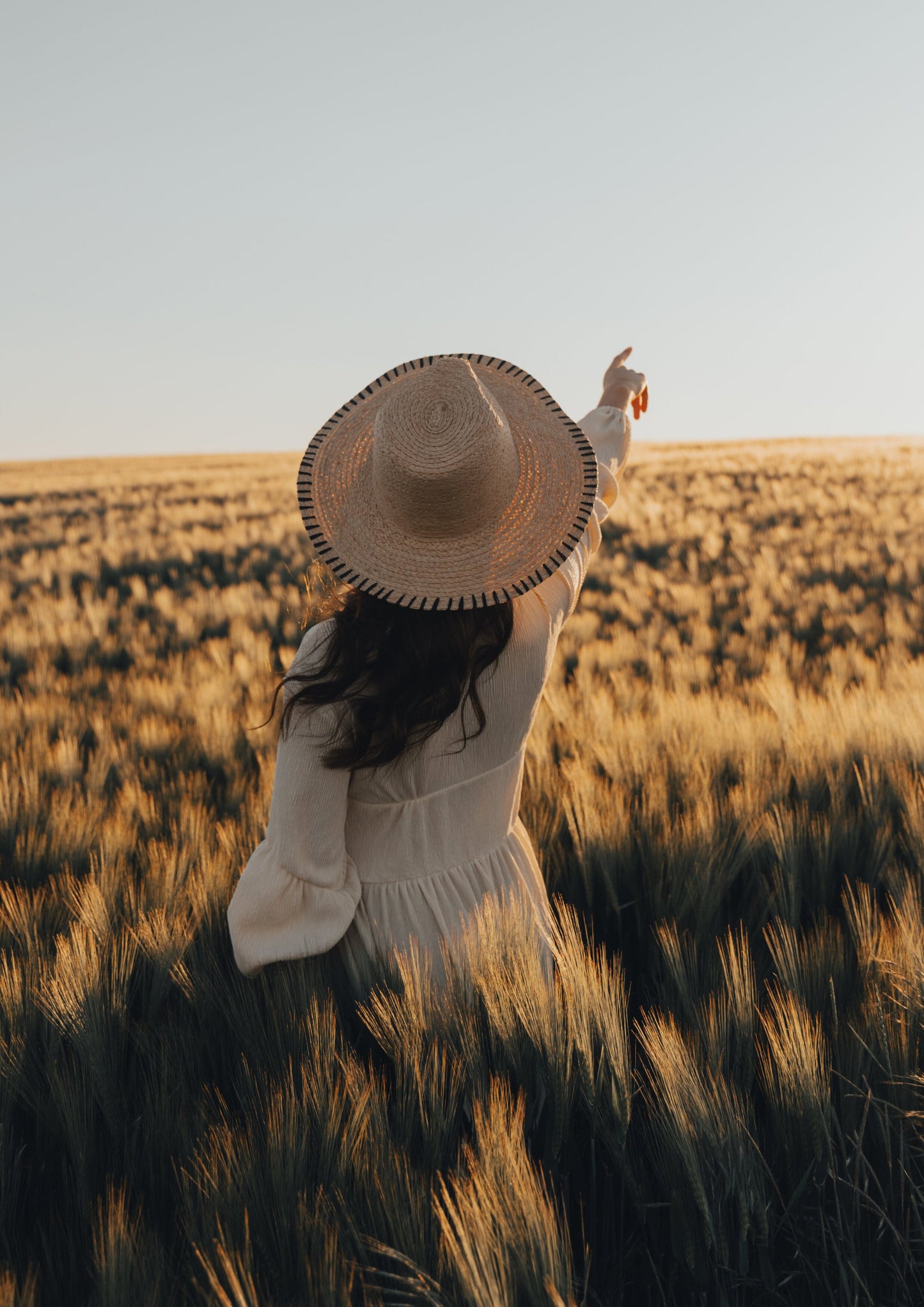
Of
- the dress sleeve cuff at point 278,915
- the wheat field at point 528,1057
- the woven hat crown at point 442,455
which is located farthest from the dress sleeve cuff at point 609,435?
the dress sleeve cuff at point 278,915

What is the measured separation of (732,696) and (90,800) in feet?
10.7

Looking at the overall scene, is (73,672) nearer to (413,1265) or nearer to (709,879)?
(709,879)

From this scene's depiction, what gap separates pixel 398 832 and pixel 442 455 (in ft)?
2.36

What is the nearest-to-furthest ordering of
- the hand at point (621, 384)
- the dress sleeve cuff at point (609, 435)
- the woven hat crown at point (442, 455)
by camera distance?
1. the woven hat crown at point (442, 455)
2. the dress sleeve cuff at point (609, 435)
3. the hand at point (621, 384)

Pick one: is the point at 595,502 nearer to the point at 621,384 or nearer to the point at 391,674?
the point at 391,674

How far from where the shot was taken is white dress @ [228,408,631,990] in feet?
4.57

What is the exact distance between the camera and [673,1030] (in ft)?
3.52

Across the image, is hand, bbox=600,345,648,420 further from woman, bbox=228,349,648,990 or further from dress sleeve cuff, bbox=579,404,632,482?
woman, bbox=228,349,648,990

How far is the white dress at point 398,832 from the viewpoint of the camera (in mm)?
1393

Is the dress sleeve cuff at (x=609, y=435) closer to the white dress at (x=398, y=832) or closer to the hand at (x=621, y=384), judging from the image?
the hand at (x=621, y=384)

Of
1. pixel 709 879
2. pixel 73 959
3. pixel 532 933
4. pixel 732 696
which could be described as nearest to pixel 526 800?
pixel 709 879

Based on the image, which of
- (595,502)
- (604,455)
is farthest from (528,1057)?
(604,455)

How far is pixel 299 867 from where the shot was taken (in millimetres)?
1417

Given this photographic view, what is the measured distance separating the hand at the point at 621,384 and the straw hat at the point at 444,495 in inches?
32.4
